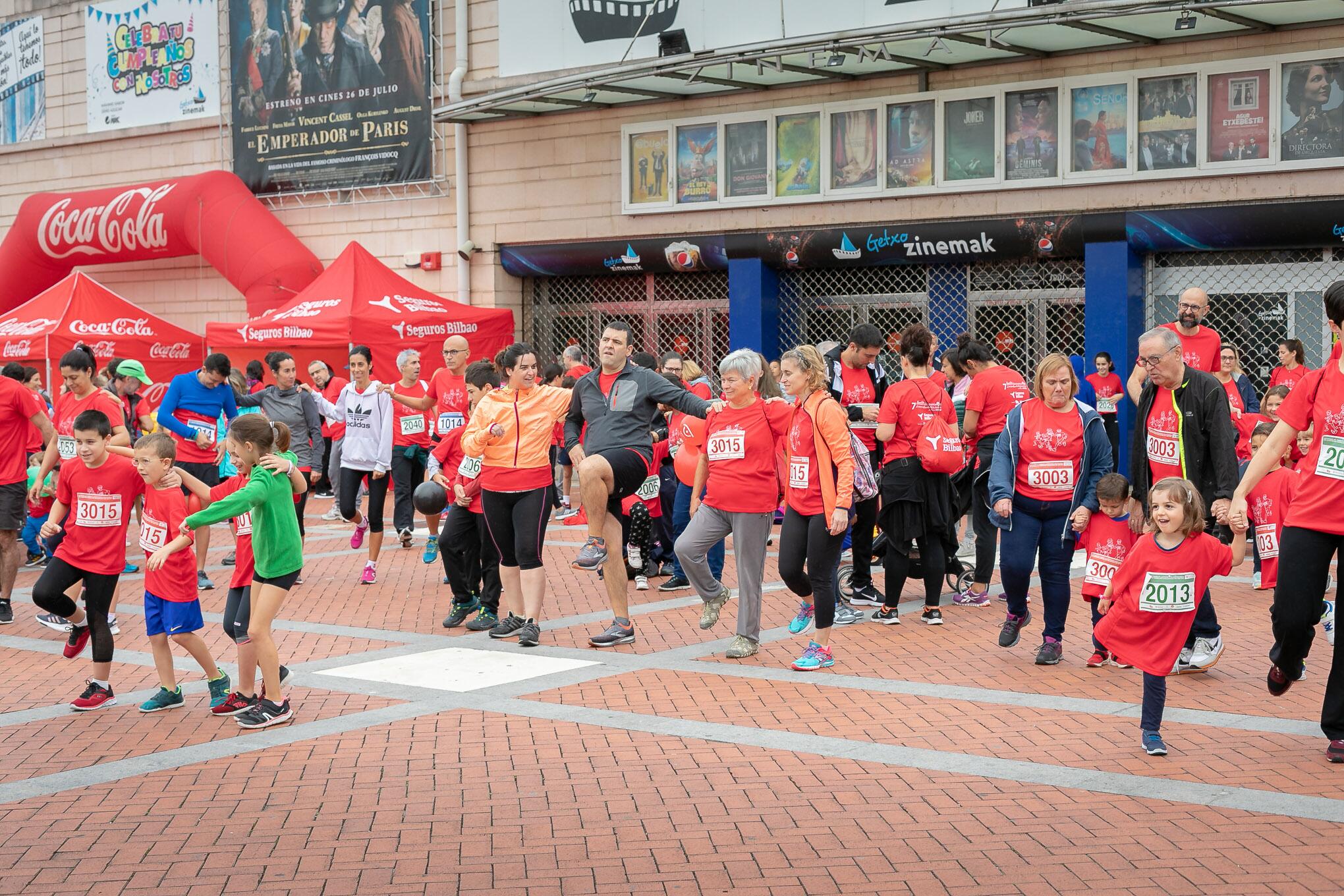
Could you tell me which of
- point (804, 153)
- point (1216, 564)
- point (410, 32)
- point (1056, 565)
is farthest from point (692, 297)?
point (1216, 564)

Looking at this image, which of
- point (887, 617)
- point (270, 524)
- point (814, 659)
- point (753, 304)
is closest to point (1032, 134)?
point (753, 304)

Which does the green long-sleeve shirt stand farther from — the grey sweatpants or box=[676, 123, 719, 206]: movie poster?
box=[676, 123, 719, 206]: movie poster

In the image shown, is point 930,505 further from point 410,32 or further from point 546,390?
point 410,32

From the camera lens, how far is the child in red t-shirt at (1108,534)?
8047 mm

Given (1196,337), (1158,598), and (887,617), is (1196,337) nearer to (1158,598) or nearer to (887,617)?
(887,617)

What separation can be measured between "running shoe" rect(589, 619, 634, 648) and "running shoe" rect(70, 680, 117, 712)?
287 centimetres

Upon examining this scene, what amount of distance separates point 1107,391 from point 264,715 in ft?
37.2

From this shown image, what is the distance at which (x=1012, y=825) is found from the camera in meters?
5.48

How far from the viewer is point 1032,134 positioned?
17.1m

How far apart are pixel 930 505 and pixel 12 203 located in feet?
77.0

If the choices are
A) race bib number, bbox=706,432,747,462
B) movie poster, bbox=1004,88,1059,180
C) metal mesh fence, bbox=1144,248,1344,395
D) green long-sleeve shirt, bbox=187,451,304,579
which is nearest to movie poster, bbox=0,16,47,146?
movie poster, bbox=1004,88,1059,180

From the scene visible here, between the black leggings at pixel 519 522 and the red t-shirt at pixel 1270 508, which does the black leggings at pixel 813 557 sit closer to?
the black leggings at pixel 519 522

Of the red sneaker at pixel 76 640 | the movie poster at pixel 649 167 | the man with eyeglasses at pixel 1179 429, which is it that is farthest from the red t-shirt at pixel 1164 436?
the movie poster at pixel 649 167

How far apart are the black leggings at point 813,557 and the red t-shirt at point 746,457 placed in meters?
0.24
